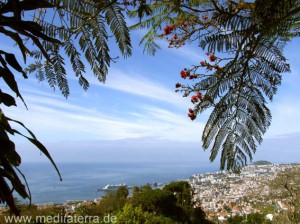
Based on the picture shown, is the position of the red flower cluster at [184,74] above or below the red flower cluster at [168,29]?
below

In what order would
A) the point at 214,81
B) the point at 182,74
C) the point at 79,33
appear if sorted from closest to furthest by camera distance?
the point at 79,33, the point at 214,81, the point at 182,74

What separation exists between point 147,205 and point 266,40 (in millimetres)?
7730

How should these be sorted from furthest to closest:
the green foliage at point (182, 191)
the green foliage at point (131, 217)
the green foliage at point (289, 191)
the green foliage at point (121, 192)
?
the green foliage at point (182, 191) < the green foliage at point (121, 192) < the green foliage at point (289, 191) < the green foliage at point (131, 217)

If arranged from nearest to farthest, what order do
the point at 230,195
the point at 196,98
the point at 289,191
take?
the point at 196,98
the point at 289,191
the point at 230,195

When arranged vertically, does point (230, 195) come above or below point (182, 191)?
below

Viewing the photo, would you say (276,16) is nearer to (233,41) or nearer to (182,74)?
(233,41)

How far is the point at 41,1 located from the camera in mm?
842

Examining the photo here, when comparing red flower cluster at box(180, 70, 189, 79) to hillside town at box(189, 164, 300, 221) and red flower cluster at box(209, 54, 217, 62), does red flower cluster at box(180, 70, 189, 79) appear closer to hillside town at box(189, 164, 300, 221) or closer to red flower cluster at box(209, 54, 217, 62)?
red flower cluster at box(209, 54, 217, 62)

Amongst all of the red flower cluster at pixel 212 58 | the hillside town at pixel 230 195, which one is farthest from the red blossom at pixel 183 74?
the hillside town at pixel 230 195

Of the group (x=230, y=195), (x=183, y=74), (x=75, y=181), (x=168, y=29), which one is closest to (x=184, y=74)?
(x=183, y=74)

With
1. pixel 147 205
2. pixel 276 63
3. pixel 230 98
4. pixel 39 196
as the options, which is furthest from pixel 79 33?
pixel 39 196

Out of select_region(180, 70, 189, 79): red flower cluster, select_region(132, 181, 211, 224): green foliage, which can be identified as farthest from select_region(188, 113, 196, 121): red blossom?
select_region(132, 181, 211, 224): green foliage

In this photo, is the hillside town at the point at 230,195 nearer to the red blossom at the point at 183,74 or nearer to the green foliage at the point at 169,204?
the green foliage at the point at 169,204

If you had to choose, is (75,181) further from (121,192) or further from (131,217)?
(131,217)
